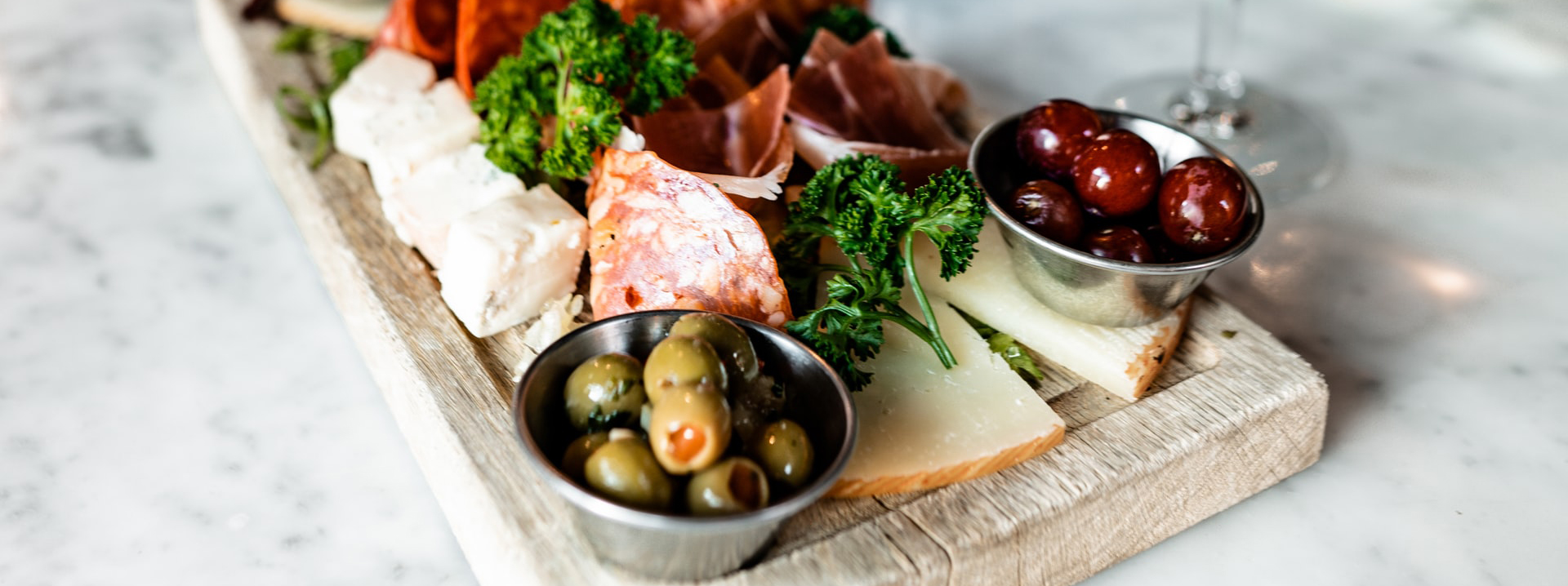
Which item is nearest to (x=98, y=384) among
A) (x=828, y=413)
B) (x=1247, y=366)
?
(x=828, y=413)

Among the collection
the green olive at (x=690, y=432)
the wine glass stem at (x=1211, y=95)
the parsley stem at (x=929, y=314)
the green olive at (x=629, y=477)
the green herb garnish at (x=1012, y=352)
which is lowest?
the wine glass stem at (x=1211, y=95)

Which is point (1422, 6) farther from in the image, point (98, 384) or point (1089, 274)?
point (98, 384)

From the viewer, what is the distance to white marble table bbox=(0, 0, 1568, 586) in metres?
1.25

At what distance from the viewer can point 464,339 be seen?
1396 mm

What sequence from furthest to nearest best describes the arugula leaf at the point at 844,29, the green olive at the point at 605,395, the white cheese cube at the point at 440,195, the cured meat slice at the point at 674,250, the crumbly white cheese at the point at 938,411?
the arugula leaf at the point at 844,29
the white cheese cube at the point at 440,195
the cured meat slice at the point at 674,250
the crumbly white cheese at the point at 938,411
the green olive at the point at 605,395

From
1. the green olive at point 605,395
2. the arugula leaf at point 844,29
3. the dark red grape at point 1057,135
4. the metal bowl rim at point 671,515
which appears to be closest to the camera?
the metal bowl rim at point 671,515

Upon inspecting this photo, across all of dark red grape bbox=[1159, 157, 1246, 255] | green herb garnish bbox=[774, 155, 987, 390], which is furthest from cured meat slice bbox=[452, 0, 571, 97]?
dark red grape bbox=[1159, 157, 1246, 255]

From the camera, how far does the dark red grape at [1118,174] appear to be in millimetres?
1299

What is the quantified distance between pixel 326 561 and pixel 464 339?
30cm

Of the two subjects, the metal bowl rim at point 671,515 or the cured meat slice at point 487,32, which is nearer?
the metal bowl rim at point 671,515

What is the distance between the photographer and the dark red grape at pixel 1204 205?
1.26m

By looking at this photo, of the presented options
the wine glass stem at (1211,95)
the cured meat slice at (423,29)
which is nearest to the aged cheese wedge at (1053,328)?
the wine glass stem at (1211,95)

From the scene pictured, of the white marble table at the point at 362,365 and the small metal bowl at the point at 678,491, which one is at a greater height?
the small metal bowl at the point at 678,491

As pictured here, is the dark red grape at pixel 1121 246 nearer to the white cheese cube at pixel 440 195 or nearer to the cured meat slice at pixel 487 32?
the white cheese cube at pixel 440 195
